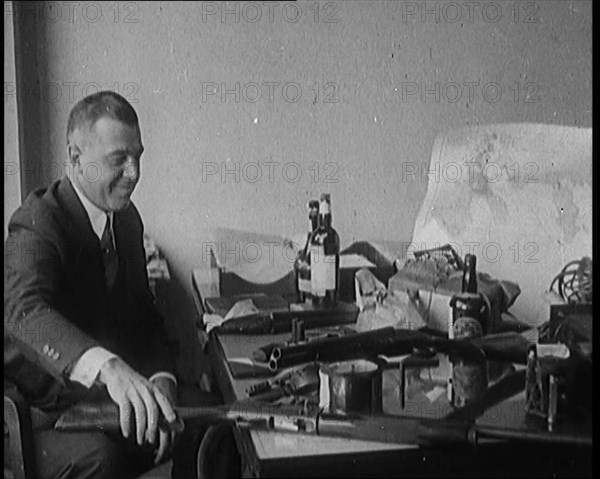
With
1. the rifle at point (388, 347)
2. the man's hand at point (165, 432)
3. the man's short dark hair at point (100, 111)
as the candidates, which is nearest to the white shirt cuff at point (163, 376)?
the man's hand at point (165, 432)

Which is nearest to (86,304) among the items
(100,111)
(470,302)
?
(100,111)

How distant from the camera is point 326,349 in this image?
1423 mm

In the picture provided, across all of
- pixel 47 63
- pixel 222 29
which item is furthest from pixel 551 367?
pixel 47 63

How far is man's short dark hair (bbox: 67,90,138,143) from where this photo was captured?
141 cm

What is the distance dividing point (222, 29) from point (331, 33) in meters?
0.17

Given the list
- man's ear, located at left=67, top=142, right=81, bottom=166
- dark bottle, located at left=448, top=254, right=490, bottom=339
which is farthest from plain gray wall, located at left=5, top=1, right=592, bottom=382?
dark bottle, located at left=448, top=254, right=490, bottom=339

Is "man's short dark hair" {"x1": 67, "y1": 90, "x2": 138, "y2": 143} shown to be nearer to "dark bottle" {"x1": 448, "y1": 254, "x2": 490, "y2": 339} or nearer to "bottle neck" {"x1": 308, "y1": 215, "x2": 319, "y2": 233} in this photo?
"bottle neck" {"x1": 308, "y1": 215, "x2": 319, "y2": 233}

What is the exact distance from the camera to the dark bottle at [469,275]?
4.89ft

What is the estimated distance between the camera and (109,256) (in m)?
1.43

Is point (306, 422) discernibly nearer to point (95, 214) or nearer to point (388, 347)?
point (388, 347)

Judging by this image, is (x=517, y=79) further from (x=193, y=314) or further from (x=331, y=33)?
(x=193, y=314)

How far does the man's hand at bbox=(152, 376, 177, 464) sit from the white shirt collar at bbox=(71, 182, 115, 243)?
9.7 inches

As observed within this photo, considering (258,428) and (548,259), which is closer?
(258,428)

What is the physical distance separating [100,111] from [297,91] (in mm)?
305
